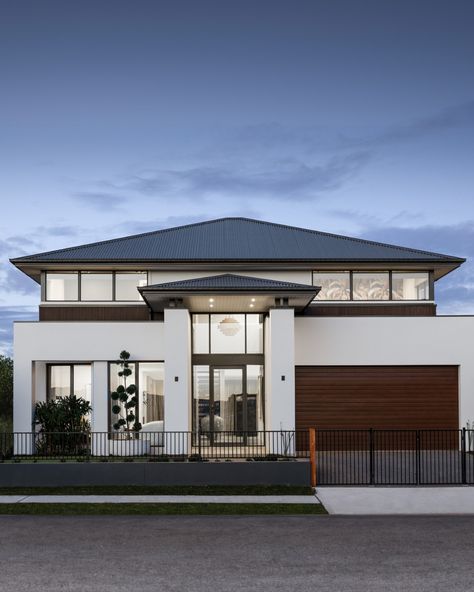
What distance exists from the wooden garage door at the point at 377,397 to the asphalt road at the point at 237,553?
1227 centimetres

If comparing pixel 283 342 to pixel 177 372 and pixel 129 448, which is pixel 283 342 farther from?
pixel 129 448

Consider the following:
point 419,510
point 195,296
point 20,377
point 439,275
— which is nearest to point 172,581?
point 419,510

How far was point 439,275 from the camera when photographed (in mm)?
31734

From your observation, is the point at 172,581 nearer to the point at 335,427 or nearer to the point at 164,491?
the point at 164,491

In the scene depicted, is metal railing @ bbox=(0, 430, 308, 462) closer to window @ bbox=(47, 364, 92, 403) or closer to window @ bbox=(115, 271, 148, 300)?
window @ bbox=(47, 364, 92, 403)

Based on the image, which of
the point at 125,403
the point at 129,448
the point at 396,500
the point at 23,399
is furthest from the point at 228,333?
the point at 396,500

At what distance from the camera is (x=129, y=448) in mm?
24016

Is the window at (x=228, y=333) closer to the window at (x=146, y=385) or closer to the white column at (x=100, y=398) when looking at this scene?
the window at (x=146, y=385)

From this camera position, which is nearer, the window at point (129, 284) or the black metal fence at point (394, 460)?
the black metal fence at point (394, 460)

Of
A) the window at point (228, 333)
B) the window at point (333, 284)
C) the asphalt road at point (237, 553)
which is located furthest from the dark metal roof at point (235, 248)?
the asphalt road at point (237, 553)

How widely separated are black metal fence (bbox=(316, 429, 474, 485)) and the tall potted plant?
601cm

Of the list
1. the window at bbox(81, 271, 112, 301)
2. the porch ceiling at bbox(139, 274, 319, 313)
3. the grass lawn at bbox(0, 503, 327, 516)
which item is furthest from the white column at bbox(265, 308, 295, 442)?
the window at bbox(81, 271, 112, 301)

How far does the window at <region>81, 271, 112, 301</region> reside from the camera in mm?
29281

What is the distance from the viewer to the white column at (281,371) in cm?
2422
